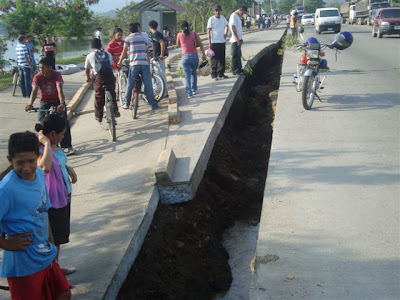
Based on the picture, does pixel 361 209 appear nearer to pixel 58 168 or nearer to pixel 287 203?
pixel 287 203

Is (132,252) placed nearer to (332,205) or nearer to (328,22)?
(332,205)

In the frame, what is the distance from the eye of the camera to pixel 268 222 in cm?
487

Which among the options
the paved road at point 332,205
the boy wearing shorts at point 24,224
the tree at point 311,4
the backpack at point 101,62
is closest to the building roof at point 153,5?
the backpack at point 101,62

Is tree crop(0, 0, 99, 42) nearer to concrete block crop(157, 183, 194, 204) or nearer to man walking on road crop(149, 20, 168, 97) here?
man walking on road crop(149, 20, 168, 97)

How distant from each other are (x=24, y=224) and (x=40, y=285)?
16.5 inches

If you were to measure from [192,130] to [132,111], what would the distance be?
7.85 ft

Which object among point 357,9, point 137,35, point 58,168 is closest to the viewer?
point 58,168

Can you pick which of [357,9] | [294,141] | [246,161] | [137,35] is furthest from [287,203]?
[357,9]

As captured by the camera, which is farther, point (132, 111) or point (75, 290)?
point (132, 111)

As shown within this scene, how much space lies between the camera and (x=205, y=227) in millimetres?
6176

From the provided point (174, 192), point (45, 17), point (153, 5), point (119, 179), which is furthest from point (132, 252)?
point (153, 5)

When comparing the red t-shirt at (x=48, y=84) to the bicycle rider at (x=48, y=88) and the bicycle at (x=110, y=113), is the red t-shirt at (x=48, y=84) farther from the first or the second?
the bicycle at (x=110, y=113)

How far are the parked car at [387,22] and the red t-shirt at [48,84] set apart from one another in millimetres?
22978

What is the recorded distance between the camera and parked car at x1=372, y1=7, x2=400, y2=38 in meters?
26.6
